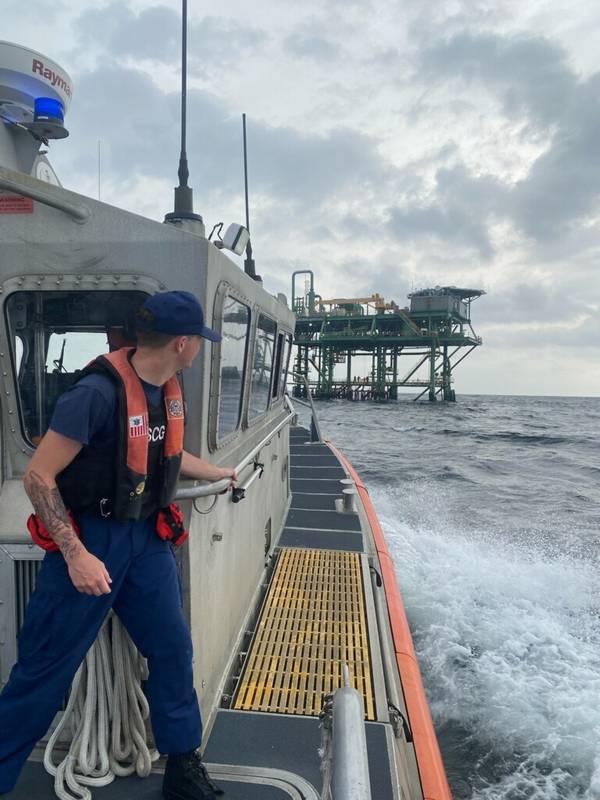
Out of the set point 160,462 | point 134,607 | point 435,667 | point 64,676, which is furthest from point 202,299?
point 435,667

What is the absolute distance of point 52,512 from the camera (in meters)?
1.75

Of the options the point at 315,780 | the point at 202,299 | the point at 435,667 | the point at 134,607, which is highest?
the point at 202,299

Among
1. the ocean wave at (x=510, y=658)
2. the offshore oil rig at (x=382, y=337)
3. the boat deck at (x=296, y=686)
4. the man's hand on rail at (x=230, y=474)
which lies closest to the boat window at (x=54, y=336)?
the man's hand on rail at (x=230, y=474)

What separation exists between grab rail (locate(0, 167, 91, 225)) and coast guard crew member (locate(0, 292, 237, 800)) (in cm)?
72

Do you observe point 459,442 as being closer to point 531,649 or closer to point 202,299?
point 531,649

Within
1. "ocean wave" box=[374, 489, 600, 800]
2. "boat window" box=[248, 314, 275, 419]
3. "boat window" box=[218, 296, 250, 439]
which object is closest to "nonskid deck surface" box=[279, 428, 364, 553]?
"ocean wave" box=[374, 489, 600, 800]

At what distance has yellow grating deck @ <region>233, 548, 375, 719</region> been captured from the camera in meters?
3.12

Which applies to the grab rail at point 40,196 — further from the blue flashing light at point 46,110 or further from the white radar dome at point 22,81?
the white radar dome at point 22,81

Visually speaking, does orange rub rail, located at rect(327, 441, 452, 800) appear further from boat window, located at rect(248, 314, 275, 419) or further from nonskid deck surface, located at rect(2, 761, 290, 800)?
boat window, located at rect(248, 314, 275, 419)

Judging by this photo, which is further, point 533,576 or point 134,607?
point 533,576

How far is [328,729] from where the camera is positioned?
203cm

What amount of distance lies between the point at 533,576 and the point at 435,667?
293cm

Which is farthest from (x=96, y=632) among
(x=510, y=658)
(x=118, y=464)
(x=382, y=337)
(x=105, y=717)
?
(x=382, y=337)

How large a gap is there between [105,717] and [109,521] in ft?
3.00
